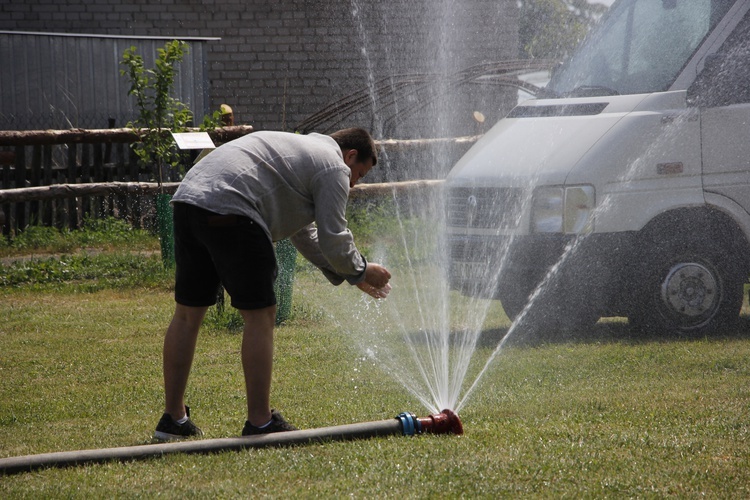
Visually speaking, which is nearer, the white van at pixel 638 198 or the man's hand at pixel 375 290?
the man's hand at pixel 375 290

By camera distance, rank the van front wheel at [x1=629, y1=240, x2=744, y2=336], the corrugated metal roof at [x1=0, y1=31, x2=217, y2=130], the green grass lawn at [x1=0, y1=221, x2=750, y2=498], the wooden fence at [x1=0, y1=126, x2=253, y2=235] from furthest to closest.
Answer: the corrugated metal roof at [x1=0, y1=31, x2=217, y2=130], the wooden fence at [x1=0, y1=126, x2=253, y2=235], the van front wheel at [x1=629, y1=240, x2=744, y2=336], the green grass lawn at [x1=0, y1=221, x2=750, y2=498]

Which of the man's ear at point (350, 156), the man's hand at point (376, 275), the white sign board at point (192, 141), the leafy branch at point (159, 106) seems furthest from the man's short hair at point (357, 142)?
the leafy branch at point (159, 106)

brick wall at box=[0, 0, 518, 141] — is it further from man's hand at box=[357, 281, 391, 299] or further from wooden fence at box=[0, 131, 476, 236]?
man's hand at box=[357, 281, 391, 299]

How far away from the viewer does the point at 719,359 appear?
668cm

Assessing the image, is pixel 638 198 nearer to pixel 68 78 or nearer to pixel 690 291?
pixel 690 291

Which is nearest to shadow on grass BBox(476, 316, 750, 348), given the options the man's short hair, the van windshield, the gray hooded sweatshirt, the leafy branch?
the van windshield

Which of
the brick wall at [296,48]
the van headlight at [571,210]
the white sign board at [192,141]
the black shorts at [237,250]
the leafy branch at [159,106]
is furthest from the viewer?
the brick wall at [296,48]

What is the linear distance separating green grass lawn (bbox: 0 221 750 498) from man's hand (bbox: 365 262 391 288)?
75 cm

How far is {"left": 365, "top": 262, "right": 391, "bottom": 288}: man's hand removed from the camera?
16.3 feet

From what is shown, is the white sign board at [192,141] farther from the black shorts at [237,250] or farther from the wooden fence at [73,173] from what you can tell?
the black shorts at [237,250]

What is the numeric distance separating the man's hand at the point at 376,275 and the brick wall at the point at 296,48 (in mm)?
12173

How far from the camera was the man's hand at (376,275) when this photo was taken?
4.96 m

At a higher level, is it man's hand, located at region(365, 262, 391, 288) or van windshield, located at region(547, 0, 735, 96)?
van windshield, located at region(547, 0, 735, 96)

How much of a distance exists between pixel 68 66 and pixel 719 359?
36.6 ft
